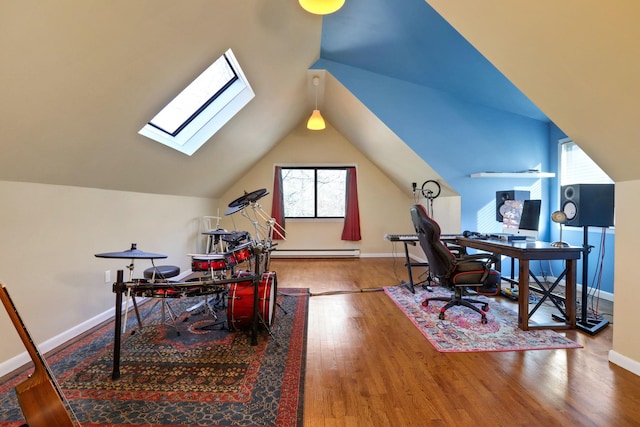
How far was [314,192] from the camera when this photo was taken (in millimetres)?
6492

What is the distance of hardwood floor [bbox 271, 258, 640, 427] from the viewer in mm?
1596

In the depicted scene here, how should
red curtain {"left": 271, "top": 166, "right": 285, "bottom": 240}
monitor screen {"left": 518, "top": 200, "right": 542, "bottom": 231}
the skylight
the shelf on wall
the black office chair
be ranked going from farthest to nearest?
red curtain {"left": 271, "top": 166, "right": 285, "bottom": 240} < the shelf on wall < the skylight < monitor screen {"left": 518, "top": 200, "right": 542, "bottom": 231} < the black office chair

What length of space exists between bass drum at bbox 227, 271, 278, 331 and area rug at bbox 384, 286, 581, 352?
1.40 meters

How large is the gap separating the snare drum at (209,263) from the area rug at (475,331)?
1884 mm

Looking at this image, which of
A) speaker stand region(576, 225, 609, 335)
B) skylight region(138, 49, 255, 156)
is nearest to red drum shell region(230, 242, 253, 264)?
skylight region(138, 49, 255, 156)

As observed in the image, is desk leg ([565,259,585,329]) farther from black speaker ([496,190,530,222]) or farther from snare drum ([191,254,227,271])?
snare drum ([191,254,227,271])

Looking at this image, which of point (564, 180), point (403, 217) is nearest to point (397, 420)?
point (564, 180)

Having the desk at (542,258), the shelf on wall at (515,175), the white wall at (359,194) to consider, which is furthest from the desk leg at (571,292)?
the white wall at (359,194)

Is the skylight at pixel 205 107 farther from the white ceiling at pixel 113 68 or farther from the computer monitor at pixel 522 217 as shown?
the computer monitor at pixel 522 217

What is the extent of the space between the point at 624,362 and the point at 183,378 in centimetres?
301

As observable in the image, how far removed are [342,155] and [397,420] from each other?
5382mm

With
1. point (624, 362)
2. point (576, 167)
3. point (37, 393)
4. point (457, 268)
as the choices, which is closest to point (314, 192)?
point (457, 268)

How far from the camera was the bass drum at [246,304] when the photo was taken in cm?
251

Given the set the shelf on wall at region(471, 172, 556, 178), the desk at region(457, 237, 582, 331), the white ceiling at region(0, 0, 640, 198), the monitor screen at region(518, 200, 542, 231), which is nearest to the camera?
the white ceiling at region(0, 0, 640, 198)
